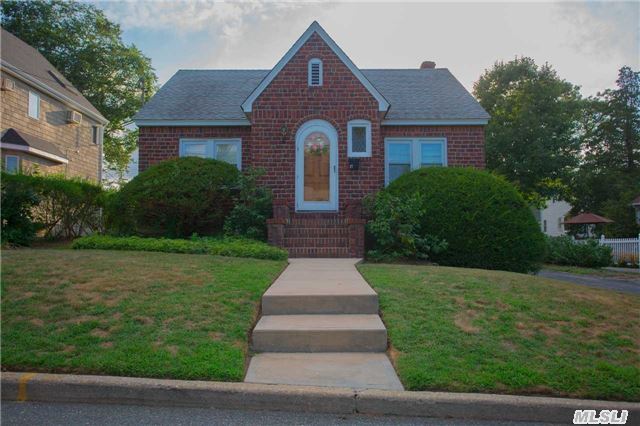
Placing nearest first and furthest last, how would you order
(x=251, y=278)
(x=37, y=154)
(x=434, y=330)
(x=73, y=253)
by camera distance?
1. (x=434, y=330)
2. (x=251, y=278)
3. (x=73, y=253)
4. (x=37, y=154)

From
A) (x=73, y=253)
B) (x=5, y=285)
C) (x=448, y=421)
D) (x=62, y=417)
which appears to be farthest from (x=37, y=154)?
(x=448, y=421)

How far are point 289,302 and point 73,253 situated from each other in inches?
184

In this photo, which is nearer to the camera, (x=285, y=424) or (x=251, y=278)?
(x=285, y=424)

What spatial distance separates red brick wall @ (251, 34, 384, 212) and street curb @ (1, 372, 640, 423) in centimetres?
869

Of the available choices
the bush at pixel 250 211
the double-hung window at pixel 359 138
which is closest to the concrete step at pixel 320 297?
the bush at pixel 250 211

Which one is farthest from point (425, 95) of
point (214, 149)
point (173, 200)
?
point (173, 200)

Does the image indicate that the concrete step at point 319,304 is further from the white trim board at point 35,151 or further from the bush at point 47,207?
the white trim board at point 35,151

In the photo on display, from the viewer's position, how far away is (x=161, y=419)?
362 cm

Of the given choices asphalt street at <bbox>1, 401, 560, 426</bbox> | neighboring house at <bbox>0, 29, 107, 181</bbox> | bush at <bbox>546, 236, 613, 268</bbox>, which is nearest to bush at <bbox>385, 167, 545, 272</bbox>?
asphalt street at <bbox>1, 401, 560, 426</bbox>

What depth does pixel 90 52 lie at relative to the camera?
31.7 metres

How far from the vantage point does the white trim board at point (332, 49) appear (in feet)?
40.5

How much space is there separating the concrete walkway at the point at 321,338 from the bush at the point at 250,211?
14.6 ft

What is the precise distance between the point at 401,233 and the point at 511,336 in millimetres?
4840

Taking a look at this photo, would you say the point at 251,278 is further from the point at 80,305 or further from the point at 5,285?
the point at 5,285
